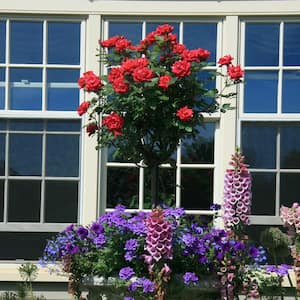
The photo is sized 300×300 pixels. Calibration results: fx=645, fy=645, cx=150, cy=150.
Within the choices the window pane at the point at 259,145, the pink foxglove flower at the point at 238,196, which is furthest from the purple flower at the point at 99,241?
the window pane at the point at 259,145

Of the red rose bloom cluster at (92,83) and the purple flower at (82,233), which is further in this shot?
the red rose bloom cluster at (92,83)

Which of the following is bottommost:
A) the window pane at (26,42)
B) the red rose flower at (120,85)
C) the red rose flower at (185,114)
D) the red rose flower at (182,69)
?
the red rose flower at (185,114)

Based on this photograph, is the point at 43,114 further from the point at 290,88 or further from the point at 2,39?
the point at 290,88

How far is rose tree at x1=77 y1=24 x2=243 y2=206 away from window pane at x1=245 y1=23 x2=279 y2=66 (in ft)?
5.19

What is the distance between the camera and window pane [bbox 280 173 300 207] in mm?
5676

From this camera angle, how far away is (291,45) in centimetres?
573

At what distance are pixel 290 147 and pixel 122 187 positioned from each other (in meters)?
1.54

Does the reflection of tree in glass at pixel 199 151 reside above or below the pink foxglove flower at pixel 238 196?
above

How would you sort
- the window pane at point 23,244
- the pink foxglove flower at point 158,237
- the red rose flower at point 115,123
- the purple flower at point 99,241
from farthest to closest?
the window pane at point 23,244
the red rose flower at point 115,123
the purple flower at point 99,241
the pink foxglove flower at point 158,237

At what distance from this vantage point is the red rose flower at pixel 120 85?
388 cm

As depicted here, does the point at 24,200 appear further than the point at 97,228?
Yes

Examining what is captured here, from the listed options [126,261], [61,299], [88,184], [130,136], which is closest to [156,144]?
[130,136]

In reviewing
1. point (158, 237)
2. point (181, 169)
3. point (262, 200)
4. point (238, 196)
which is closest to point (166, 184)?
point (181, 169)

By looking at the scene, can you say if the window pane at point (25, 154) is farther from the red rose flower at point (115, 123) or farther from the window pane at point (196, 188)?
the red rose flower at point (115, 123)
